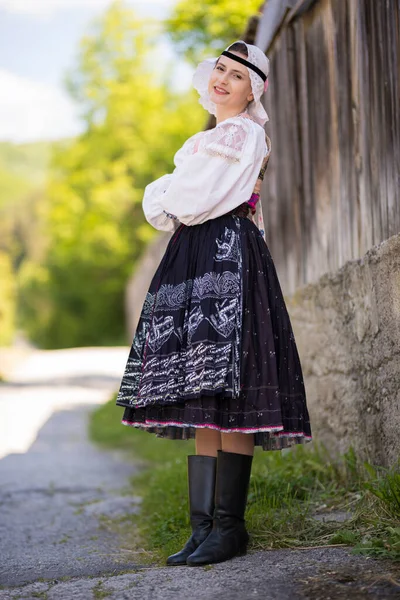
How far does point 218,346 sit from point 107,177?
2626cm

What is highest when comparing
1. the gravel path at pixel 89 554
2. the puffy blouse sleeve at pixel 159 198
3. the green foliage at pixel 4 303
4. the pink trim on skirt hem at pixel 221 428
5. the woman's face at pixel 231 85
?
the green foliage at pixel 4 303

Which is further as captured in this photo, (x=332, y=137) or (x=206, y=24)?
(x=206, y=24)

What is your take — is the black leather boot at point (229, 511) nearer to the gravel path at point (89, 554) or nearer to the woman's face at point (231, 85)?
the gravel path at point (89, 554)

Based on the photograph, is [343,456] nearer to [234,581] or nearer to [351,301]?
[351,301]

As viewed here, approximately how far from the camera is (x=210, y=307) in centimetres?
271

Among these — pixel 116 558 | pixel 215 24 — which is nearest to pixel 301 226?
pixel 116 558

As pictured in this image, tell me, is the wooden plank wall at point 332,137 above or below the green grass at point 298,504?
above

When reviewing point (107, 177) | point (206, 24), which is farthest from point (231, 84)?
point (107, 177)

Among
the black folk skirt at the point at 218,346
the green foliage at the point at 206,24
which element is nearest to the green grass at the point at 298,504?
the black folk skirt at the point at 218,346

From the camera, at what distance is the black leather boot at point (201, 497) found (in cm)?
273

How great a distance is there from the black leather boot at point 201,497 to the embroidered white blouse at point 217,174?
0.86 metres

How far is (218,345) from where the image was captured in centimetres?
268

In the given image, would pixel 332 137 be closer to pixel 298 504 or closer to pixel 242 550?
pixel 298 504

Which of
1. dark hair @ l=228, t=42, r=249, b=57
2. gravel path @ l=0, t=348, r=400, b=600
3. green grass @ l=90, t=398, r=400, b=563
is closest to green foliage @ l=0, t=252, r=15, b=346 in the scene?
gravel path @ l=0, t=348, r=400, b=600
